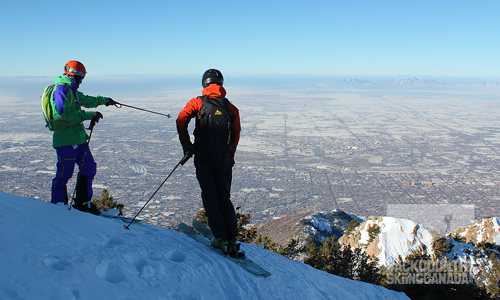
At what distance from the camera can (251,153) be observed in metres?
115

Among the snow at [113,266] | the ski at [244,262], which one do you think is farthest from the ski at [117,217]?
the ski at [244,262]

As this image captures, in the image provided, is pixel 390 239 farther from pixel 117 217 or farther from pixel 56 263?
pixel 56 263

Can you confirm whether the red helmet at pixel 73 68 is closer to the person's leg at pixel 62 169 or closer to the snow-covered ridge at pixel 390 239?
the person's leg at pixel 62 169

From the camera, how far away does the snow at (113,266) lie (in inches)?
99.0

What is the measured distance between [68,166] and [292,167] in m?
100

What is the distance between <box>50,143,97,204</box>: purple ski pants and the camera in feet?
17.0

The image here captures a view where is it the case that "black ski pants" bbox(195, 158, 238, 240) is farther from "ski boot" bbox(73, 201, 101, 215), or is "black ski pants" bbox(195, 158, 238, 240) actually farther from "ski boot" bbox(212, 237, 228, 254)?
"ski boot" bbox(73, 201, 101, 215)

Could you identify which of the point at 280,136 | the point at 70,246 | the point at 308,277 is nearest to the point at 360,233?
the point at 308,277

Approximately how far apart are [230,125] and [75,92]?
288cm

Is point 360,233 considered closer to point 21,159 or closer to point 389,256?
point 389,256

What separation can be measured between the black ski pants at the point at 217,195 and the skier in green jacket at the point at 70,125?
2.19 metres

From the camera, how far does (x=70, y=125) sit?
512cm

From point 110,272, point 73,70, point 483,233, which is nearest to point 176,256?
point 110,272

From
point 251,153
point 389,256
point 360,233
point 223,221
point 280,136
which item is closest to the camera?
point 223,221
